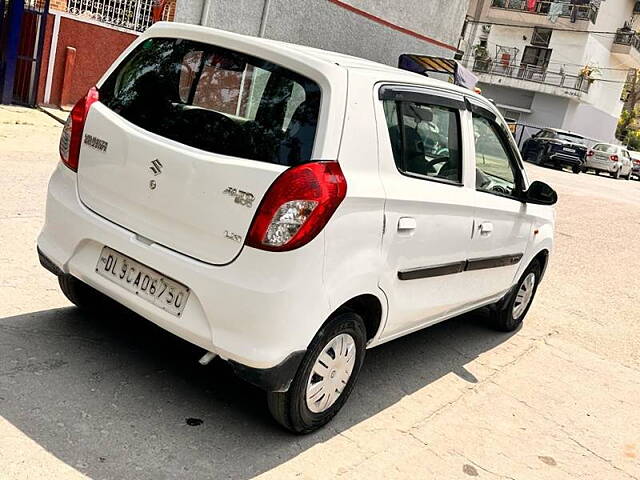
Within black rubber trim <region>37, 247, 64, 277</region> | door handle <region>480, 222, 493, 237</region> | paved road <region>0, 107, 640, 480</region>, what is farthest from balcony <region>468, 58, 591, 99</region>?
black rubber trim <region>37, 247, 64, 277</region>

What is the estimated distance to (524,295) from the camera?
580cm

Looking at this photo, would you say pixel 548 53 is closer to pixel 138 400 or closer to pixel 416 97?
pixel 416 97

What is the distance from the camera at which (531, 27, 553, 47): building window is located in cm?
4659

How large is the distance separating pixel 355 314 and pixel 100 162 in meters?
1.45

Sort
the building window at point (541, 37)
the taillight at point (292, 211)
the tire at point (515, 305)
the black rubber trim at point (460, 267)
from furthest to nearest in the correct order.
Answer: the building window at point (541, 37) < the tire at point (515, 305) < the black rubber trim at point (460, 267) < the taillight at point (292, 211)

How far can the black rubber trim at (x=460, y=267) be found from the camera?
3791 mm

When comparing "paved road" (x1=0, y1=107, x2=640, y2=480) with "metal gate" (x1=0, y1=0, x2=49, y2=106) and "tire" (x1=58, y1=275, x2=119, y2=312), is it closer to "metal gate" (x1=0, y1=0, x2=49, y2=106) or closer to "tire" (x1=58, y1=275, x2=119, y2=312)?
"tire" (x1=58, y1=275, x2=119, y2=312)

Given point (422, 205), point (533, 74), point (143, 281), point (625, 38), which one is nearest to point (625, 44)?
point (625, 38)

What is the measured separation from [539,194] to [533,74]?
44.0 meters

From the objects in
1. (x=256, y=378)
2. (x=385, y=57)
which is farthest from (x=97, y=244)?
(x=385, y=57)

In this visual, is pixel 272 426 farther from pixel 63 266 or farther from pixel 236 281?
pixel 63 266

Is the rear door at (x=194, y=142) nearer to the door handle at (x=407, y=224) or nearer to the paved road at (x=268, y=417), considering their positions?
the door handle at (x=407, y=224)

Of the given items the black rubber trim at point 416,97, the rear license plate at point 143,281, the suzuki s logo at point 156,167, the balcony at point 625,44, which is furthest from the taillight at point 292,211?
the balcony at point 625,44

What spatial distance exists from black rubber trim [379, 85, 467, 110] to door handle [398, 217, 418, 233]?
0.61 metres
